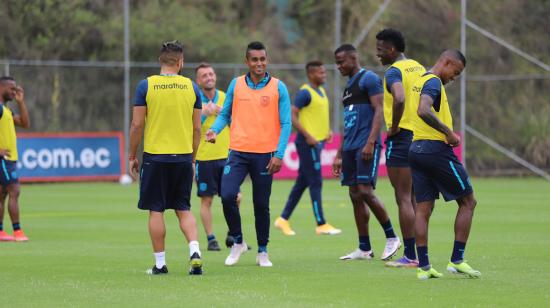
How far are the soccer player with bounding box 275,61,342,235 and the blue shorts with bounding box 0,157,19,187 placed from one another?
369 cm

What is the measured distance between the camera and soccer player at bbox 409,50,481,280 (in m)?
11.0

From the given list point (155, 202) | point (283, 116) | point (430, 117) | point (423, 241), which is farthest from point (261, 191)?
point (430, 117)

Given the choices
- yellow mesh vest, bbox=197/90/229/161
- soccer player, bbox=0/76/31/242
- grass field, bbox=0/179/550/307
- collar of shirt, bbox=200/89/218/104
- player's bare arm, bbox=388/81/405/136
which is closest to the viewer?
grass field, bbox=0/179/550/307

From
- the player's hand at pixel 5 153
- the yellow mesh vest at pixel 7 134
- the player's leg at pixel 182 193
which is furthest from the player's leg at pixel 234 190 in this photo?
the yellow mesh vest at pixel 7 134

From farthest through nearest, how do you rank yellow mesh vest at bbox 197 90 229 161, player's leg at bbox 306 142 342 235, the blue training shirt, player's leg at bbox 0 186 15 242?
player's leg at bbox 306 142 342 235 → player's leg at bbox 0 186 15 242 → yellow mesh vest at bbox 197 90 229 161 → the blue training shirt

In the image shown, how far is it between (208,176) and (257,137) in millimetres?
2732

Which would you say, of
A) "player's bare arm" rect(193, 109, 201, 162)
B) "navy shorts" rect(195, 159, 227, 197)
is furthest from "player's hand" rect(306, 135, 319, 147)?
"player's bare arm" rect(193, 109, 201, 162)

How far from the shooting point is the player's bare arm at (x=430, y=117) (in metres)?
10.8

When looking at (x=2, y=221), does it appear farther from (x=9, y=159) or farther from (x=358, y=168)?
(x=358, y=168)

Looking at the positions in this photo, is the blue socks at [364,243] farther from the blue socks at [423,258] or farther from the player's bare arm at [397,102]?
the blue socks at [423,258]

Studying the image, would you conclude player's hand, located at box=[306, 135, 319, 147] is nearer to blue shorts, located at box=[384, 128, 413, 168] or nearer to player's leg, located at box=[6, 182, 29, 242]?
player's leg, located at box=[6, 182, 29, 242]

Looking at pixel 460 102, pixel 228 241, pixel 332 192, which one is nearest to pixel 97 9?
pixel 460 102

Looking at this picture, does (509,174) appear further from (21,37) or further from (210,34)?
(21,37)

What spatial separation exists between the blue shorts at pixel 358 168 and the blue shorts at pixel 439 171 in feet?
6.78
